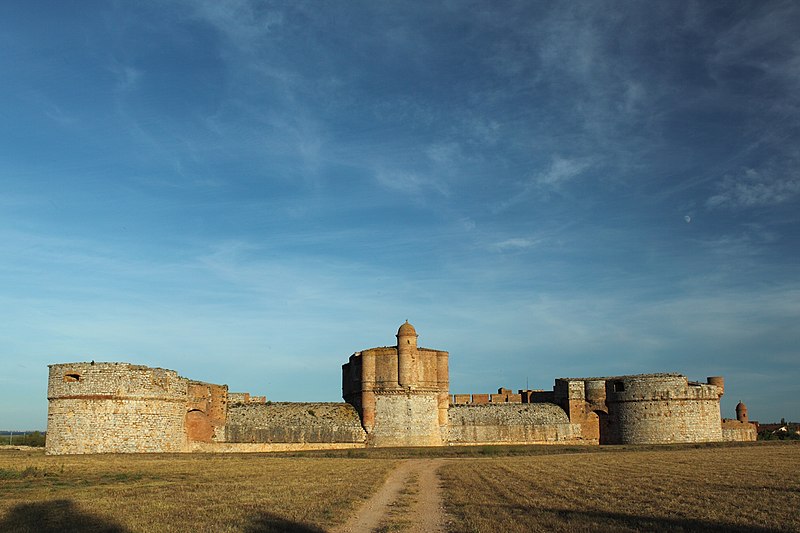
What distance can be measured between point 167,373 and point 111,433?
4298 mm

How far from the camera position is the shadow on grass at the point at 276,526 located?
36.8ft

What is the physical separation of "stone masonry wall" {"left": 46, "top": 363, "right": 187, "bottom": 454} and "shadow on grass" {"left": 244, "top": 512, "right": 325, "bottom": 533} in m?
28.1

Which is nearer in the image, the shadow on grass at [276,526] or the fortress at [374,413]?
the shadow on grass at [276,526]

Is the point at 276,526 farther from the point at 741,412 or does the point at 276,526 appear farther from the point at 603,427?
the point at 741,412

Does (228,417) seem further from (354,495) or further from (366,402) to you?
(354,495)

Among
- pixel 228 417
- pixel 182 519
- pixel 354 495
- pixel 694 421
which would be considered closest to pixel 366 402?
pixel 228 417

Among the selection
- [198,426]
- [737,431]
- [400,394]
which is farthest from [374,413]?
[737,431]

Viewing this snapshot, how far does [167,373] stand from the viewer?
39.7 meters

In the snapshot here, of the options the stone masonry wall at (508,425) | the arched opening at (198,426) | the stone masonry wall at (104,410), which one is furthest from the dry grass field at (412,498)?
the stone masonry wall at (508,425)

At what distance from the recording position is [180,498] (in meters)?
15.5

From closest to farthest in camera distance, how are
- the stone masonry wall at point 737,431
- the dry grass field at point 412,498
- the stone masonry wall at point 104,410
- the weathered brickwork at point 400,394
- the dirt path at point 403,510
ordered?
the dry grass field at point 412,498, the dirt path at point 403,510, the stone masonry wall at point 104,410, the weathered brickwork at point 400,394, the stone masonry wall at point 737,431

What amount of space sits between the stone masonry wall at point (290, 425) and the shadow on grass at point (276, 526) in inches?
1309

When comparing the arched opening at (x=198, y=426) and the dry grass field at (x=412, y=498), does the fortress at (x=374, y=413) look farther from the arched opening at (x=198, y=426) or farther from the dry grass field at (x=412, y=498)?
the dry grass field at (x=412, y=498)

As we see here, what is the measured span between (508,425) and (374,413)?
9.66 meters
